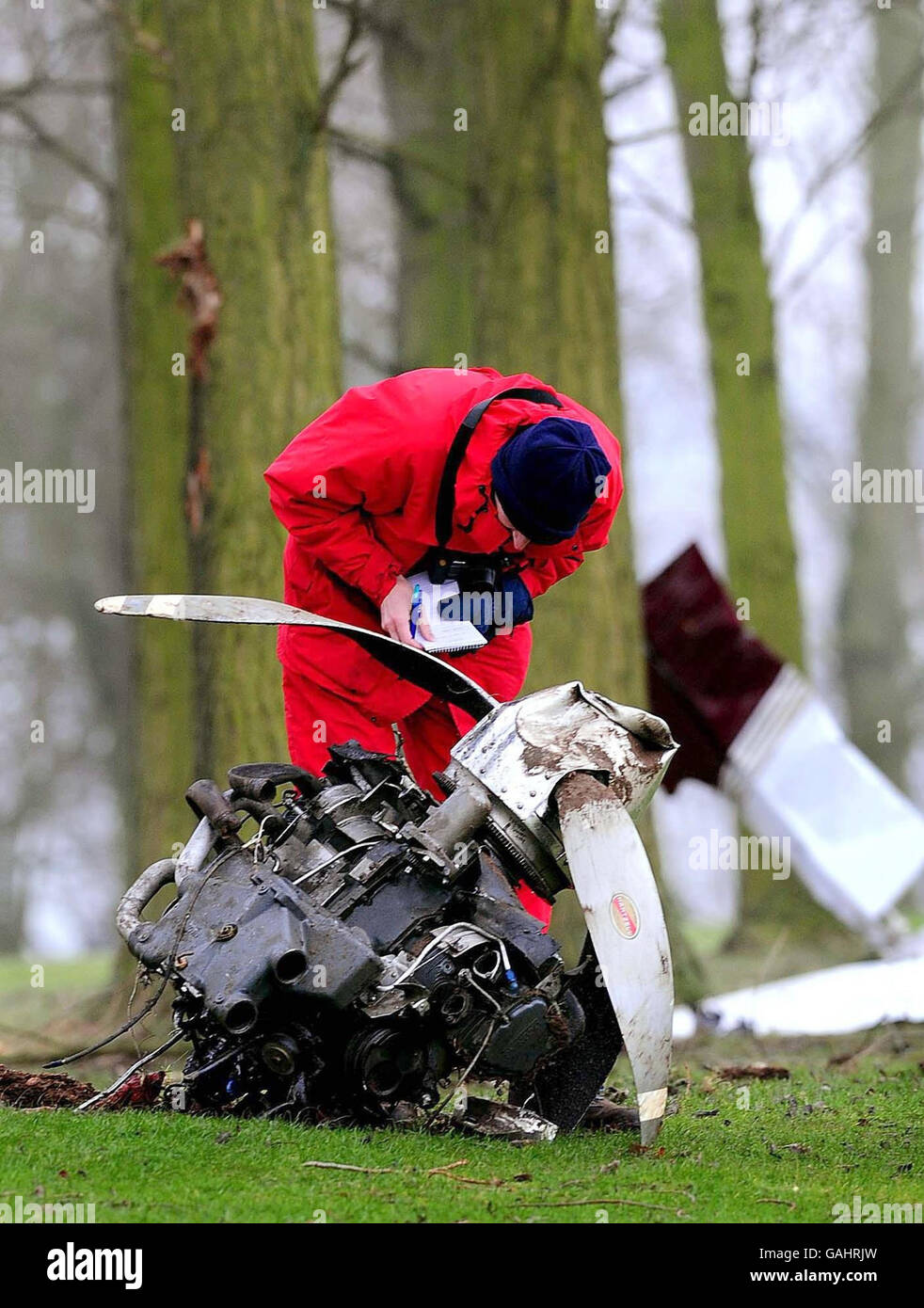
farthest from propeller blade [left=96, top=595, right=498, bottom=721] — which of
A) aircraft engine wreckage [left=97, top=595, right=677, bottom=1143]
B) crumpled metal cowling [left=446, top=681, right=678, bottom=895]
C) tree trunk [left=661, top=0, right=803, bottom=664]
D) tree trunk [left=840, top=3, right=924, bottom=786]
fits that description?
tree trunk [left=840, top=3, right=924, bottom=786]

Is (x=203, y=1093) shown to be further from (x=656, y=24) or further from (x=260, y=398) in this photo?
(x=656, y=24)

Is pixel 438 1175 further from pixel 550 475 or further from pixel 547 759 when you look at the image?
pixel 550 475

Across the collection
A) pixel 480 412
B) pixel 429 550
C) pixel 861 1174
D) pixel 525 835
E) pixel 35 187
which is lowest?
pixel 861 1174

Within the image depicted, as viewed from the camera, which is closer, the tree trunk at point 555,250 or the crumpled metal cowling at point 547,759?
the crumpled metal cowling at point 547,759

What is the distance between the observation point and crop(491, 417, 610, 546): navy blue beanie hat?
5.11 m

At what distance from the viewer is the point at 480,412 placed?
17.6 feet

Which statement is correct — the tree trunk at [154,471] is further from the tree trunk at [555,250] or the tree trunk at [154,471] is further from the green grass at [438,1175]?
the green grass at [438,1175]

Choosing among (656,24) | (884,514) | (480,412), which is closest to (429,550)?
(480,412)

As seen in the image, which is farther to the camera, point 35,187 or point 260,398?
point 35,187

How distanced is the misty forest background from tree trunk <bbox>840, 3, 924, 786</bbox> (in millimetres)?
52

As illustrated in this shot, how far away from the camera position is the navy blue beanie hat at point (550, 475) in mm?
5113

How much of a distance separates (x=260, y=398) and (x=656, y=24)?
268 inches

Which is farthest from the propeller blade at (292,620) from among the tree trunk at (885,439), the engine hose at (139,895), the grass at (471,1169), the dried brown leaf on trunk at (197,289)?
the tree trunk at (885,439)

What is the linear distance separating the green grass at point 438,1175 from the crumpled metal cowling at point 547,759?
884 millimetres
